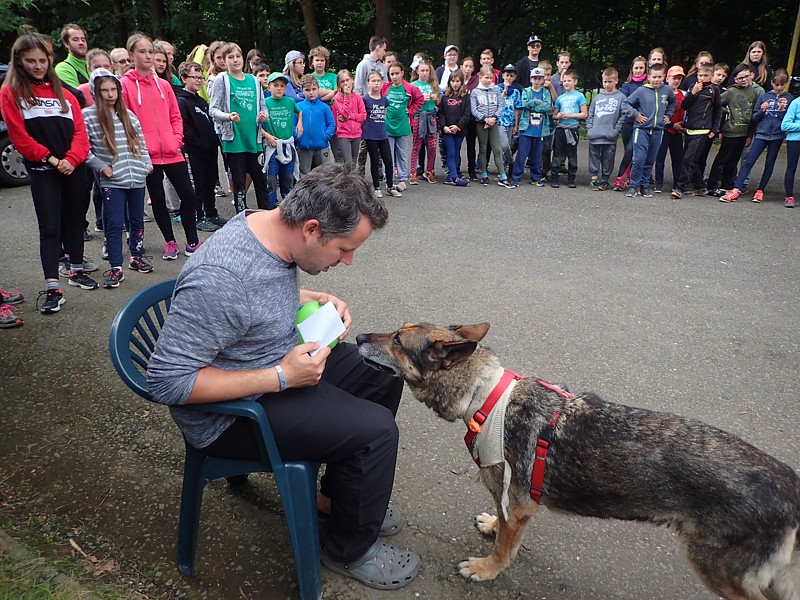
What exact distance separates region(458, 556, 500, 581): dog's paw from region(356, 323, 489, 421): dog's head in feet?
2.17

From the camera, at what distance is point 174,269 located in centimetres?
609

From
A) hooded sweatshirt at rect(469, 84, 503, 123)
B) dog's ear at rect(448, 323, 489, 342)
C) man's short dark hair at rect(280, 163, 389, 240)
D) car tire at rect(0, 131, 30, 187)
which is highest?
hooded sweatshirt at rect(469, 84, 503, 123)

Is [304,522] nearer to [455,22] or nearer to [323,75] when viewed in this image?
[323,75]

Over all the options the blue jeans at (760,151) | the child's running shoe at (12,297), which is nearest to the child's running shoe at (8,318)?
the child's running shoe at (12,297)

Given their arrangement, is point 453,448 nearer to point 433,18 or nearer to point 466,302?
point 466,302

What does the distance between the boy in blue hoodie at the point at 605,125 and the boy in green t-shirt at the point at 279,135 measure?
17.3 ft

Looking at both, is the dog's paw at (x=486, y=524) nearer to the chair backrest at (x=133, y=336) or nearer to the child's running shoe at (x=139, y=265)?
the chair backrest at (x=133, y=336)

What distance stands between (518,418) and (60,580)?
2003mm

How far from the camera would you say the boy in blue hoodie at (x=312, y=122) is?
326 inches

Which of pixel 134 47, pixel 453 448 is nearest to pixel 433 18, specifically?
pixel 134 47

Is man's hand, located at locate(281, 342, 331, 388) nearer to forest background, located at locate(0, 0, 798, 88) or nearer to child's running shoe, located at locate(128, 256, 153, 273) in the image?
child's running shoe, located at locate(128, 256, 153, 273)

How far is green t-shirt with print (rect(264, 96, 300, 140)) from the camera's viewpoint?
767 cm

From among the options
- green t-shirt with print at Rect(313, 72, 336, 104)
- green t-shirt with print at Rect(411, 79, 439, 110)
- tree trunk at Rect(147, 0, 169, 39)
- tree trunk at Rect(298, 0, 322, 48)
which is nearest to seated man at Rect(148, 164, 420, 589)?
green t-shirt with print at Rect(313, 72, 336, 104)

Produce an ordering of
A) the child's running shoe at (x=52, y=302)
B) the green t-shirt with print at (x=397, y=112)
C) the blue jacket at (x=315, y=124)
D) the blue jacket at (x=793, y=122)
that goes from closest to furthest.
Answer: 1. the child's running shoe at (x=52, y=302)
2. the blue jacket at (x=315, y=124)
3. the blue jacket at (x=793, y=122)
4. the green t-shirt with print at (x=397, y=112)
